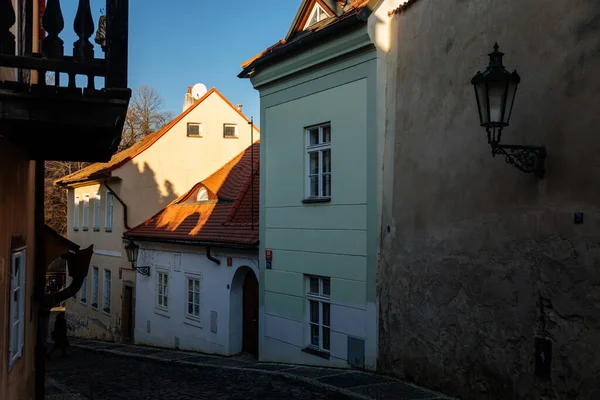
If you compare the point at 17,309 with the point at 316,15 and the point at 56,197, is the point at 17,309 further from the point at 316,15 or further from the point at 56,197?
the point at 56,197

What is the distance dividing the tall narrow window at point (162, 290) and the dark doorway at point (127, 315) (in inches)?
125

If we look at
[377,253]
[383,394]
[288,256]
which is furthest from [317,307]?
[383,394]

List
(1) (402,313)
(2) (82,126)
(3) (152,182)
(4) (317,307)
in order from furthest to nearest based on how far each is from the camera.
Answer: (3) (152,182) → (4) (317,307) → (1) (402,313) → (2) (82,126)

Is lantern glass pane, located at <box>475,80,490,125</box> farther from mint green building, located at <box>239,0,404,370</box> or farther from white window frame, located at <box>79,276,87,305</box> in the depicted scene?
white window frame, located at <box>79,276,87,305</box>

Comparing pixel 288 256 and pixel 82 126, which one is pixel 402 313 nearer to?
pixel 288 256

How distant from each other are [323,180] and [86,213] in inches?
757

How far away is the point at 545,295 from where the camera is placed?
23.9 ft

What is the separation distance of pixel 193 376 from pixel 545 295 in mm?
8213

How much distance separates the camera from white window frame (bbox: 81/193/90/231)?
94.7ft

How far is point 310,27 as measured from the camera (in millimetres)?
13086

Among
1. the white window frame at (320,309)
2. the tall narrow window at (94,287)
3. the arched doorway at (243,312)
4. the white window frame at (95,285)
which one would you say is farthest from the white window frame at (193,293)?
the tall narrow window at (94,287)

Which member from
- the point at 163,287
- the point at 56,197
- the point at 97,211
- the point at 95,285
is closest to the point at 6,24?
the point at 163,287

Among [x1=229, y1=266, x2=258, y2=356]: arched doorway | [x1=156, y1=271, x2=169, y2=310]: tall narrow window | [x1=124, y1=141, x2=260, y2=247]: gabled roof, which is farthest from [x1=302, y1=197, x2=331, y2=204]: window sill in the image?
[x1=156, y1=271, x2=169, y2=310]: tall narrow window

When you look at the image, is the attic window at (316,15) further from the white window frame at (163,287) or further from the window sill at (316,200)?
the white window frame at (163,287)
